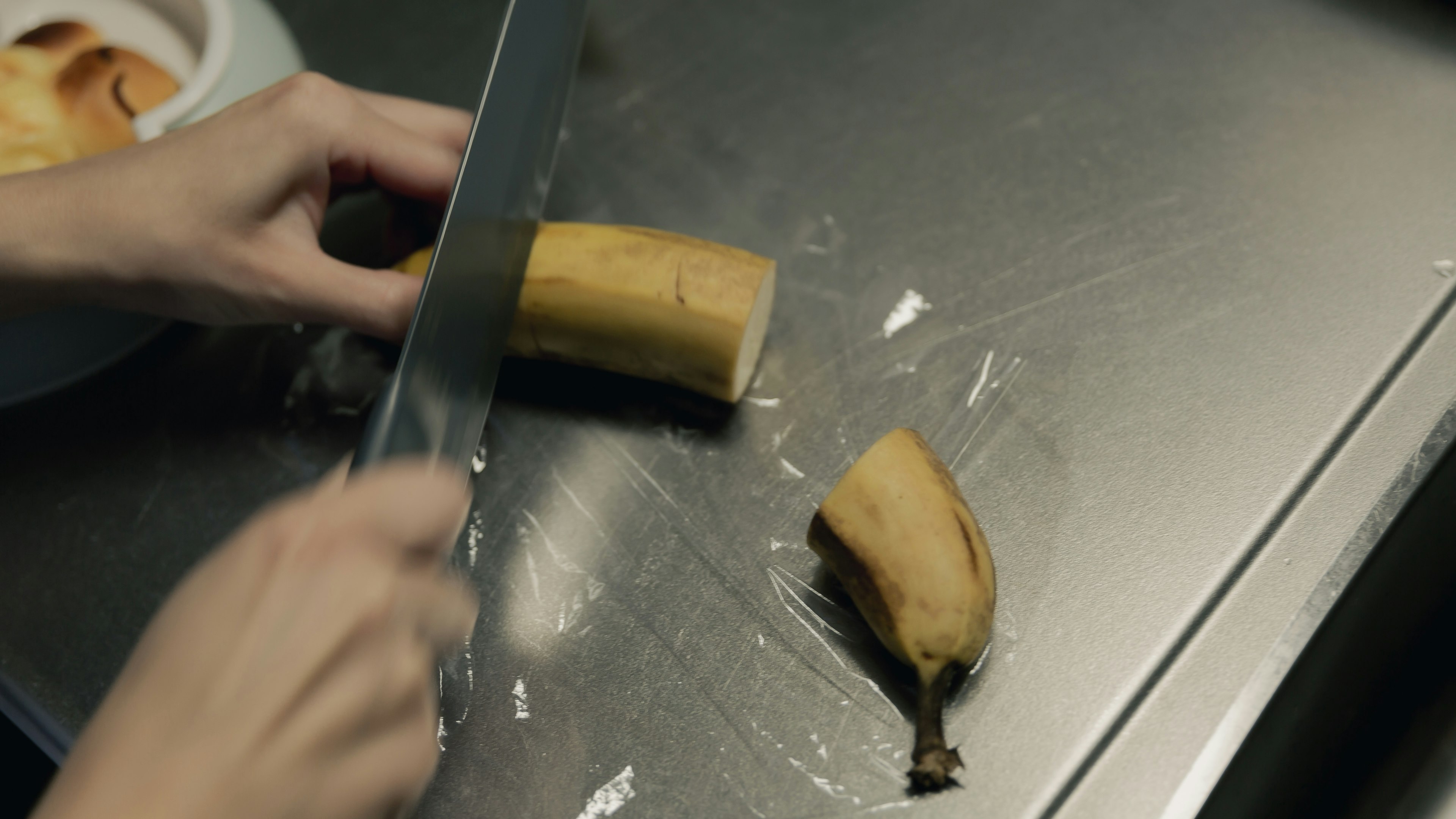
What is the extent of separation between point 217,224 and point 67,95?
243 mm

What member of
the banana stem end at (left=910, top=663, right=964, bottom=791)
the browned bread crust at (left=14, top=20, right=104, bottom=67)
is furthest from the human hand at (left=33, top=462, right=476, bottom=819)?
the browned bread crust at (left=14, top=20, right=104, bottom=67)

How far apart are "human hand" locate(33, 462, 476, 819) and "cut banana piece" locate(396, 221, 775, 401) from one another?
25cm

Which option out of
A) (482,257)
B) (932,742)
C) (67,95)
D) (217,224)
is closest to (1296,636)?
(932,742)

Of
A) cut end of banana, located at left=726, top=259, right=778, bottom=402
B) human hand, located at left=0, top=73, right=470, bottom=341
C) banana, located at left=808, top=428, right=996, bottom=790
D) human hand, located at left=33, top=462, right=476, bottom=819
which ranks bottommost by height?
human hand, located at left=33, top=462, right=476, bottom=819

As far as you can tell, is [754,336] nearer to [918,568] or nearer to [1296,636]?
[918,568]

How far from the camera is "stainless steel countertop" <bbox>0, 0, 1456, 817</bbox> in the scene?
66cm

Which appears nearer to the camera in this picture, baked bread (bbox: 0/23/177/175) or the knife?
the knife

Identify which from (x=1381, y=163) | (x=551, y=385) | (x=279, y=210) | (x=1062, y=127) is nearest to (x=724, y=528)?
(x=551, y=385)

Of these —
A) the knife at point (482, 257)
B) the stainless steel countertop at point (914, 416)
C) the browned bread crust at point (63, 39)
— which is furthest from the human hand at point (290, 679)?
the browned bread crust at point (63, 39)

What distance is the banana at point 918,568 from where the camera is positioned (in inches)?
24.0

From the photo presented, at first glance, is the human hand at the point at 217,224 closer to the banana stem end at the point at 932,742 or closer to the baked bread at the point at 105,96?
the baked bread at the point at 105,96

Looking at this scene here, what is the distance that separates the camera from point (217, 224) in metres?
0.67

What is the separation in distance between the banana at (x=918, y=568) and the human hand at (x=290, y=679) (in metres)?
0.28

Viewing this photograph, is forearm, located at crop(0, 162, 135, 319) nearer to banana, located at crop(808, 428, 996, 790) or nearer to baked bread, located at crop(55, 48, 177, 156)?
baked bread, located at crop(55, 48, 177, 156)
